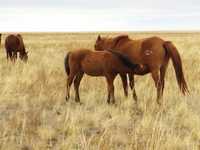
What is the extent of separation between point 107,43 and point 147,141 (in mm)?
5690

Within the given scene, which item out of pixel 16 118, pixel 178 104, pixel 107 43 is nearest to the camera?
pixel 16 118

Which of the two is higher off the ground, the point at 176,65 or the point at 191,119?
the point at 176,65

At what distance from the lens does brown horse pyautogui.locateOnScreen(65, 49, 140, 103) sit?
9.09m

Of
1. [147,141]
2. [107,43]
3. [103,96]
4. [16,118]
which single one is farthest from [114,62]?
[147,141]

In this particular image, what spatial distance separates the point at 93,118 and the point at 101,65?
6.73 feet

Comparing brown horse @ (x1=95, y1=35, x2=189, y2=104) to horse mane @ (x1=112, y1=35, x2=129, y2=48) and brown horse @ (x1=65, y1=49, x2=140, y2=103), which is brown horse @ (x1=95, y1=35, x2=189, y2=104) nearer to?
brown horse @ (x1=65, y1=49, x2=140, y2=103)

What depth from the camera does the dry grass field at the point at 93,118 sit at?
234 inches

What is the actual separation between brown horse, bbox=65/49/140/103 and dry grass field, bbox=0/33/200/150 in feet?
1.86

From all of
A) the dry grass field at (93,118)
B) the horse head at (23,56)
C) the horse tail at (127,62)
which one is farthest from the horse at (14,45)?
the horse tail at (127,62)

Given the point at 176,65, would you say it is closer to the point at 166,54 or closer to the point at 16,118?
the point at 166,54

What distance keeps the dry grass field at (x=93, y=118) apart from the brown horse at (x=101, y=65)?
57cm

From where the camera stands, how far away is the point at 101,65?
917 centimetres

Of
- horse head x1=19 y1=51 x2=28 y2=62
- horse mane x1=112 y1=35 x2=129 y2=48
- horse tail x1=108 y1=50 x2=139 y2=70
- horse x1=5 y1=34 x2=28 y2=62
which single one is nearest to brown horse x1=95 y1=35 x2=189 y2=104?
horse tail x1=108 y1=50 x2=139 y2=70

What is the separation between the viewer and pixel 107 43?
1105 cm
